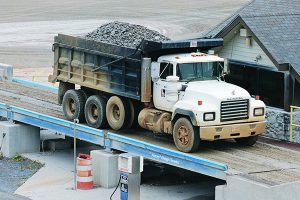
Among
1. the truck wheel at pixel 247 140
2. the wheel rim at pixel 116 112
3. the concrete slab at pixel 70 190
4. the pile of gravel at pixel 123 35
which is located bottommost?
the concrete slab at pixel 70 190

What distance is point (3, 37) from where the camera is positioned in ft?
171

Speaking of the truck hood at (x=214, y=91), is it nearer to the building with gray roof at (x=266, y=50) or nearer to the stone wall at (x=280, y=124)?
the building with gray roof at (x=266, y=50)

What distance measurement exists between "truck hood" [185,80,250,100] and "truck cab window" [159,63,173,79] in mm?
579

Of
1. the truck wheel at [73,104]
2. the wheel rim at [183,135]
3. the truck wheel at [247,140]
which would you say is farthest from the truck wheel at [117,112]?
the truck wheel at [247,140]

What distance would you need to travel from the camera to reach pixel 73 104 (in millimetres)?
25391

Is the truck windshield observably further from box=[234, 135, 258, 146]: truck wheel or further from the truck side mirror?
box=[234, 135, 258, 146]: truck wheel

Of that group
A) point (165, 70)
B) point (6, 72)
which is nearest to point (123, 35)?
point (165, 70)

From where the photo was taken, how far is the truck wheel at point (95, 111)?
24.0 metres

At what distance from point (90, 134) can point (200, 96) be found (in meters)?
3.48

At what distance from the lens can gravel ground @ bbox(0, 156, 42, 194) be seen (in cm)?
2303

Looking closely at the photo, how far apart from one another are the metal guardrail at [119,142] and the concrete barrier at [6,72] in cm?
443

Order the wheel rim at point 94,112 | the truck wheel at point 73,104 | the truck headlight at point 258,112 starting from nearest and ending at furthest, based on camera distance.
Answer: the truck headlight at point 258,112 → the wheel rim at point 94,112 → the truck wheel at point 73,104

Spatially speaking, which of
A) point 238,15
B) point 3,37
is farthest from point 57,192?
point 3,37

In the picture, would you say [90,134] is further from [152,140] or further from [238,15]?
[238,15]
